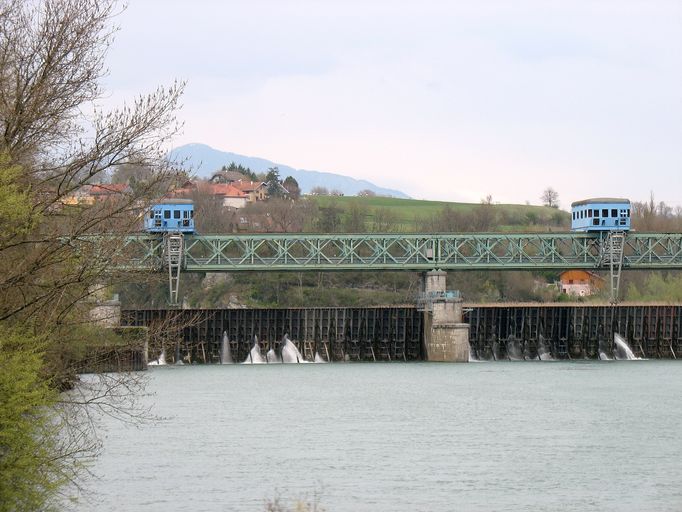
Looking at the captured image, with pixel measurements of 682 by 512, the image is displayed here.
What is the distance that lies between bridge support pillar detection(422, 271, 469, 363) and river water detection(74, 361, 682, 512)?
1110 cm

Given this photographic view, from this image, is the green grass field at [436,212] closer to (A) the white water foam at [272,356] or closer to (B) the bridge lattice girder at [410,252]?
(B) the bridge lattice girder at [410,252]

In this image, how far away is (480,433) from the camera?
4466 cm

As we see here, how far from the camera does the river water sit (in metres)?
31.8

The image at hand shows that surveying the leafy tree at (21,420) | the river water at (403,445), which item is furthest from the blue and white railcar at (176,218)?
the leafy tree at (21,420)

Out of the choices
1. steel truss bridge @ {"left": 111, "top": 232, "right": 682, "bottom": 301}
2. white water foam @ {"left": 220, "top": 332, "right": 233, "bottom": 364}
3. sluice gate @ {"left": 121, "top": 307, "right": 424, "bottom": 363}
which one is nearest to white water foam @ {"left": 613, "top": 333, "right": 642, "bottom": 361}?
steel truss bridge @ {"left": 111, "top": 232, "right": 682, "bottom": 301}

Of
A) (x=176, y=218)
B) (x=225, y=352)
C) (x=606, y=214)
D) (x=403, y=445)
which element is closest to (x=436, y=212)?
(x=606, y=214)

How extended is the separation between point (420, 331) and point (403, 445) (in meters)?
41.6

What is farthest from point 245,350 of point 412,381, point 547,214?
point 547,214

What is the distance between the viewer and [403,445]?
4138 centimetres

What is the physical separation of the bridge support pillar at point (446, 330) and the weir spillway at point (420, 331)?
5.73 ft

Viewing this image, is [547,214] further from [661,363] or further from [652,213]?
[661,363]

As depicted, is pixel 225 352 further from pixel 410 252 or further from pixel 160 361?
pixel 410 252

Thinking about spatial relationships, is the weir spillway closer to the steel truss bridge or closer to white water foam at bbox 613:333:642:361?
white water foam at bbox 613:333:642:361

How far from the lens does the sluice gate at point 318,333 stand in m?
80.2
